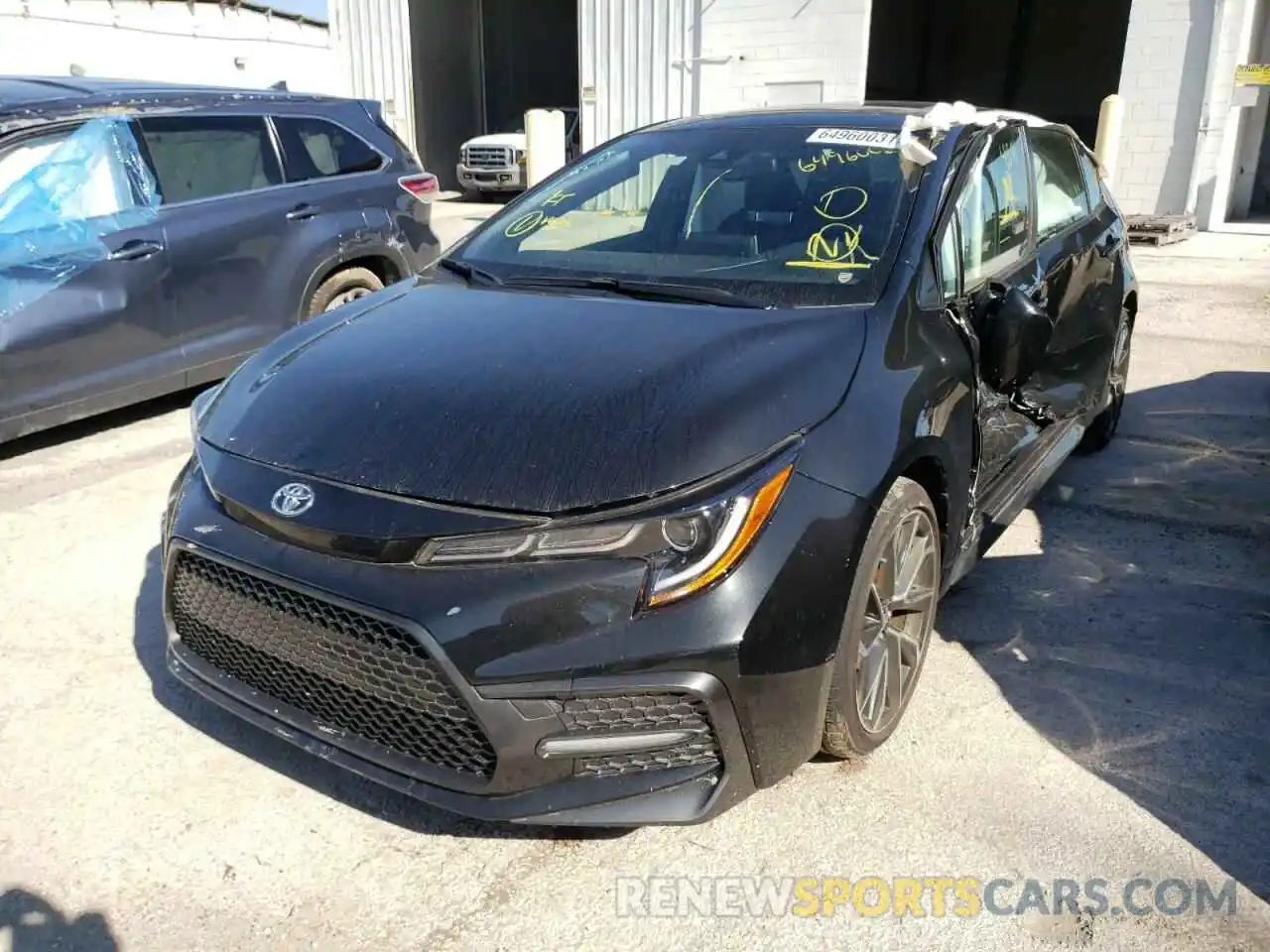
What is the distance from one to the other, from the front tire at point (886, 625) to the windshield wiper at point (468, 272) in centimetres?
148

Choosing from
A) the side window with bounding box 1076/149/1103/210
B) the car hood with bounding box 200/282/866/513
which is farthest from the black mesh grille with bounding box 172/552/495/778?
the side window with bounding box 1076/149/1103/210

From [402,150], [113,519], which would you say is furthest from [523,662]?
[402,150]

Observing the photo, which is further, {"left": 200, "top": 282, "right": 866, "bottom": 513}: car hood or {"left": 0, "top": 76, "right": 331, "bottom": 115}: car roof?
{"left": 0, "top": 76, "right": 331, "bottom": 115}: car roof

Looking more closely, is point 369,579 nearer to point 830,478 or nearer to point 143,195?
point 830,478

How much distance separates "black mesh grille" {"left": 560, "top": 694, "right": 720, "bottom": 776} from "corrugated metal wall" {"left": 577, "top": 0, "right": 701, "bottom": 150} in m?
15.0

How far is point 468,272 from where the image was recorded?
11.3ft

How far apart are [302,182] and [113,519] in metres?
2.47

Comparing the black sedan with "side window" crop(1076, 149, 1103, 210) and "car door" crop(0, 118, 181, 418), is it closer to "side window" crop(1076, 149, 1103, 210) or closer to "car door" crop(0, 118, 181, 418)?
"side window" crop(1076, 149, 1103, 210)

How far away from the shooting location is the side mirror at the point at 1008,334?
10.1 feet

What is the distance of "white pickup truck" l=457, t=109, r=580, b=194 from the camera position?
58.8 feet

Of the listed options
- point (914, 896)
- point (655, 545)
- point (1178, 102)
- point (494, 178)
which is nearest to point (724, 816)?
point (914, 896)

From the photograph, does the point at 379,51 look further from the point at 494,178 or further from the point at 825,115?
the point at 825,115

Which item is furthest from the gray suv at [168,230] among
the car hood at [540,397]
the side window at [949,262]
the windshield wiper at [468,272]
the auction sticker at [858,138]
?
the side window at [949,262]

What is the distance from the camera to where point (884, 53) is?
75.2ft
